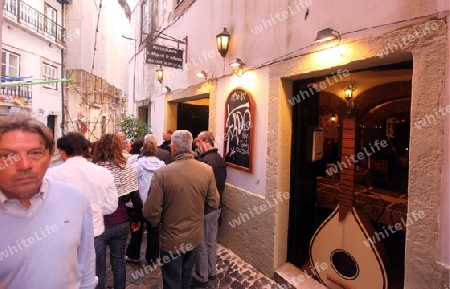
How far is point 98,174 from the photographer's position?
8.92 feet

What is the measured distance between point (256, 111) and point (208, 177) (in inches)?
62.9

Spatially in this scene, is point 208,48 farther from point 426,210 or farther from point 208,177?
point 426,210

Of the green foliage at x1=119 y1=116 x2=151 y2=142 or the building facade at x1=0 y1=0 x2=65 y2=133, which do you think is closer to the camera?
the green foliage at x1=119 y1=116 x2=151 y2=142

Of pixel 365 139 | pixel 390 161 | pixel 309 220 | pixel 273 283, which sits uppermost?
pixel 365 139

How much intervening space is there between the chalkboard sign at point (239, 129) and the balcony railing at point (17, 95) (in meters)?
12.4

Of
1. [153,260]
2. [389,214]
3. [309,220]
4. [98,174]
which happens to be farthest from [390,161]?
[98,174]

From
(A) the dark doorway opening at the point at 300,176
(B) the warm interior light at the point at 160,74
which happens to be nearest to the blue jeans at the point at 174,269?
(A) the dark doorway opening at the point at 300,176

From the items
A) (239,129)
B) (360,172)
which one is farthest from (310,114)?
(360,172)

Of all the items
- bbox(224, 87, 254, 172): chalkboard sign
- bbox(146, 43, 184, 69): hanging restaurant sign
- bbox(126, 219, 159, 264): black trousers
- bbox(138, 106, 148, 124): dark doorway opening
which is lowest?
bbox(126, 219, 159, 264): black trousers

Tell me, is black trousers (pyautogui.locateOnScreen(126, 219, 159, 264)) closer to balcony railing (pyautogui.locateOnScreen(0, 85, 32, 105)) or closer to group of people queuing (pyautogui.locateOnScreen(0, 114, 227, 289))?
group of people queuing (pyautogui.locateOnScreen(0, 114, 227, 289))

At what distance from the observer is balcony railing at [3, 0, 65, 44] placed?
44.5 ft

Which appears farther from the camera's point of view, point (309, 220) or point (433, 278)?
point (309, 220)

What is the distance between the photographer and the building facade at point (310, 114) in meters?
2.41

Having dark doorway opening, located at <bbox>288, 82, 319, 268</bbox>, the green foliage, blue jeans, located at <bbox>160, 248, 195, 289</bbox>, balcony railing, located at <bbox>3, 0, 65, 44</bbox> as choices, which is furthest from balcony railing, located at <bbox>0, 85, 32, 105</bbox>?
dark doorway opening, located at <bbox>288, 82, 319, 268</bbox>
